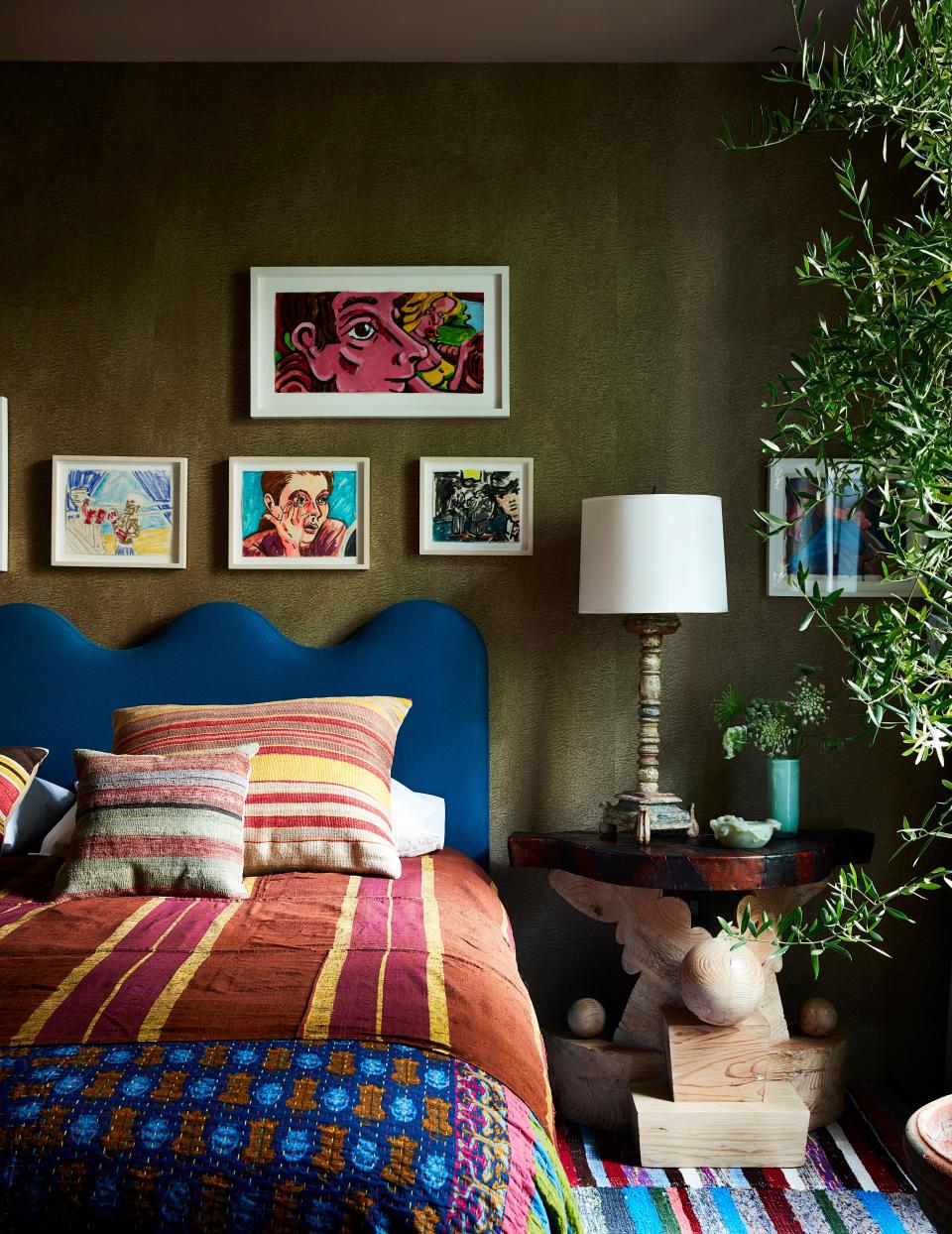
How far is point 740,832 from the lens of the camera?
104 inches

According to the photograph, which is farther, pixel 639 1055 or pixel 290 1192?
pixel 639 1055

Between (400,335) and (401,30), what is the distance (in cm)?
82

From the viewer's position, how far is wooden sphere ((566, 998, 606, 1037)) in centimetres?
281

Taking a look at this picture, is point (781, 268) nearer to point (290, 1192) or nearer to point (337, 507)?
point (337, 507)

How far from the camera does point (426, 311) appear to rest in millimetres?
3121

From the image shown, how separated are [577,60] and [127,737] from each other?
229 centimetres

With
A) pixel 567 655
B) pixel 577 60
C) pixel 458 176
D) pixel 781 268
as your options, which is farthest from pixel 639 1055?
pixel 577 60

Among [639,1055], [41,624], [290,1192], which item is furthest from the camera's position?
[41,624]

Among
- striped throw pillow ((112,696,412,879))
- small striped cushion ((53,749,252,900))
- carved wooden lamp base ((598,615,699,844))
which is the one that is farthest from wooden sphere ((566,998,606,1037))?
small striped cushion ((53,749,252,900))

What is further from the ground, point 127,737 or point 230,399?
point 230,399

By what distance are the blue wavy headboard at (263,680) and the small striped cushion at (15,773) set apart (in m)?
0.20

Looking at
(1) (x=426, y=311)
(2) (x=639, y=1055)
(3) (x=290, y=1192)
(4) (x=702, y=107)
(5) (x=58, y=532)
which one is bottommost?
(2) (x=639, y=1055)

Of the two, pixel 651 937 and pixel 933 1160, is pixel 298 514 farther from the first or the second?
pixel 933 1160

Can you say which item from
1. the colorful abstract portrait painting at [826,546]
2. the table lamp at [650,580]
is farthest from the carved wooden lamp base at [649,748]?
the colorful abstract portrait painting at [826,546]
